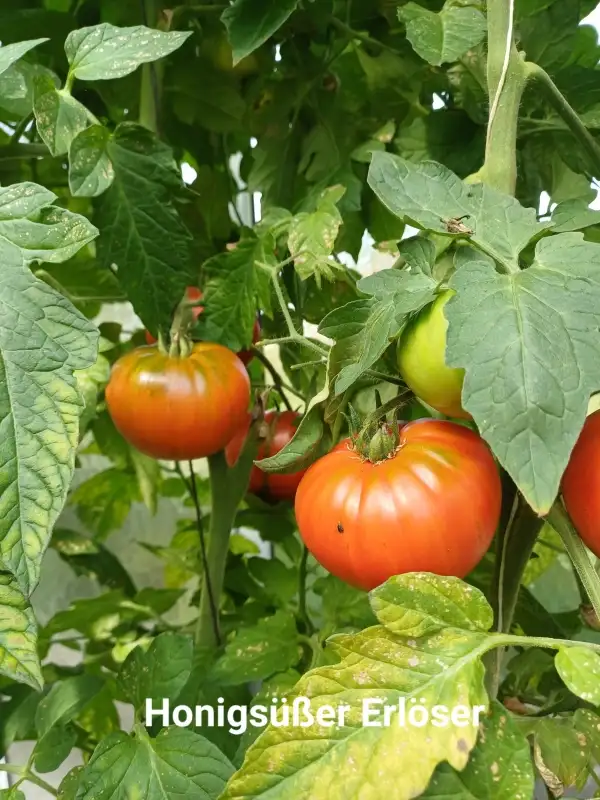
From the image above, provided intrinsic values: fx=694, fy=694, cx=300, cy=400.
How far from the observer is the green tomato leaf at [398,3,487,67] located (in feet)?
1.59

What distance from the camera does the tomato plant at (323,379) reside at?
0.32 meters

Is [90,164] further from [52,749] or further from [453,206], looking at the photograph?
[52,749]

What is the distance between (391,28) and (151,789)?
29.4 inches

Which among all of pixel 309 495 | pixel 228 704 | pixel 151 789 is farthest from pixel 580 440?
pixel 228 704

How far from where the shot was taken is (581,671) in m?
0.33

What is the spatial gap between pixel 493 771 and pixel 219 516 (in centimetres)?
46

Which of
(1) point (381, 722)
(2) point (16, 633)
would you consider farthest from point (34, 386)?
(1) point (381, 722)

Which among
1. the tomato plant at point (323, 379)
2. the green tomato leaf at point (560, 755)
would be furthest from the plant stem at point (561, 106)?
the green tomato leaf at point (560, 755)

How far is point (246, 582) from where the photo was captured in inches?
32.9

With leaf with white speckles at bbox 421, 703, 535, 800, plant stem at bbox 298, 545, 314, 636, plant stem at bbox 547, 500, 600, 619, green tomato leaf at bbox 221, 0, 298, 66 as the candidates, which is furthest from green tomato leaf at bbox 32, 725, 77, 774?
green tomato leaf at bbox 221, 0, 298, 66

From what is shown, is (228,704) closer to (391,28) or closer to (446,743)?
(446,743)

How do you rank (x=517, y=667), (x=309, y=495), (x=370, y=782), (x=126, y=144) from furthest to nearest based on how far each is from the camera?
1. (x=517, y=667)
2. (x=126, y=144)
3. (x=309, y=495)
4. (x=370, y=782)

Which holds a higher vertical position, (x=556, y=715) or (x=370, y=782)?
(x=370, y=782)

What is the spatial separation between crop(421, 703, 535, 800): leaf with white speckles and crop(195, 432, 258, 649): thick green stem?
0.41 metres
